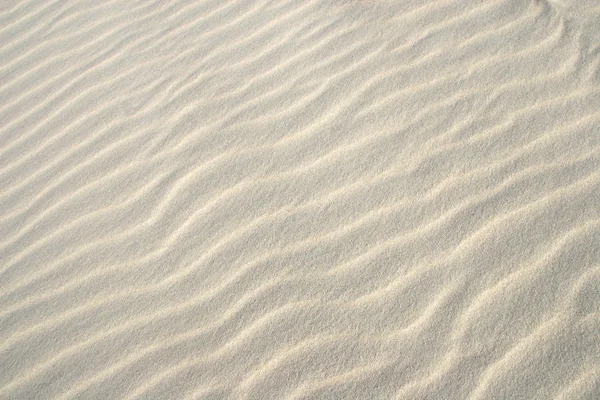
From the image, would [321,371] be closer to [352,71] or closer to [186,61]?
[352,71]

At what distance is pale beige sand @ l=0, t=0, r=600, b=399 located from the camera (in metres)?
2.09

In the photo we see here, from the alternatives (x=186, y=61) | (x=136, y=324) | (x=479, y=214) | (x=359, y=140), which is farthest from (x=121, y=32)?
(x=479, y=214)

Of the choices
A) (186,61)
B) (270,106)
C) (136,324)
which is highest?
(186,61)

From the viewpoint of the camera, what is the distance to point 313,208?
2.52 m

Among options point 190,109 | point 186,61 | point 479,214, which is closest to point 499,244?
point 479,214

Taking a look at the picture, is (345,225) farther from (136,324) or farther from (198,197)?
(136,324)

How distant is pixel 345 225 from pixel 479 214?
0.49m

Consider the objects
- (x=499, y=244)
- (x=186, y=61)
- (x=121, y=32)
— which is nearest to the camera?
(x=499, y=244)

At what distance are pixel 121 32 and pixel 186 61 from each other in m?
0.58

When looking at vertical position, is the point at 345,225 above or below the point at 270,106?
below

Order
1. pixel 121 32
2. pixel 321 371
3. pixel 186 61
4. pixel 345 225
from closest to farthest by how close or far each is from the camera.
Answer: pixel 321 371 < pixel 345 225 < pixel 186 61 < pixel 121 32

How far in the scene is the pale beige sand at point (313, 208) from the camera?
2.09 m

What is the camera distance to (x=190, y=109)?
3.05m

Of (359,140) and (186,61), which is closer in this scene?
(359,140)
